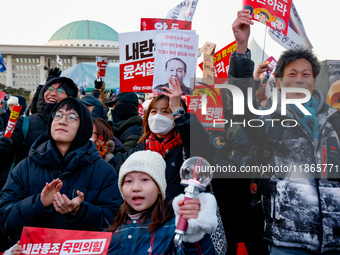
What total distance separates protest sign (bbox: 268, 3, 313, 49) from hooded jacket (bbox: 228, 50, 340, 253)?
1927 millimetres

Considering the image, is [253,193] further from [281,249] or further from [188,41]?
[188,41]

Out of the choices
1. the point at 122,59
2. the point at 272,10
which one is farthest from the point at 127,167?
the point at 272,10

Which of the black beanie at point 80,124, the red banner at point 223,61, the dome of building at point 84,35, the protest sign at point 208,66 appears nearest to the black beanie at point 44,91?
the black beanie at point 80,124

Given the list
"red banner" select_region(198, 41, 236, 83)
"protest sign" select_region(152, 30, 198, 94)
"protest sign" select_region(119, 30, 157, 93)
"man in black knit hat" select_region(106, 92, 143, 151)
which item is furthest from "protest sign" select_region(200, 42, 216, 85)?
"protest sign" select_region(152, 30, 198, 94)

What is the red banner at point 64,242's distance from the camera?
5.28 ft

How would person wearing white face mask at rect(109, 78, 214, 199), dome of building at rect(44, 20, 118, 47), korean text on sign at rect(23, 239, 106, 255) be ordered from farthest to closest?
dome of building at rect(44, 20, 118, 47) → person wearing white face mask at rect(109, 78, 214, 199) → korean text on sign at rect(23, 239, 106, 255)

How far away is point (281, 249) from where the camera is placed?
2.14 metres

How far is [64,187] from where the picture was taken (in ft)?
6.94

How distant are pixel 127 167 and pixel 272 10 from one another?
281 cm

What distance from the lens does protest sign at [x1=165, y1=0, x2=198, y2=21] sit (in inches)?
195

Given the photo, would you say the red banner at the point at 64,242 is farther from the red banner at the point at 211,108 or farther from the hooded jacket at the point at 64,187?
the red banner at the point at 211,108

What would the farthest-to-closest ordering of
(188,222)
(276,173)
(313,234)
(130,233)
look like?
(276,173) < (313,234) < (130,233) < (188,222)

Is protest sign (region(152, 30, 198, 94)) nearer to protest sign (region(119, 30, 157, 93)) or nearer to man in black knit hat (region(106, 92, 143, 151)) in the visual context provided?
protest sign (region(119, 30, 157, 93))

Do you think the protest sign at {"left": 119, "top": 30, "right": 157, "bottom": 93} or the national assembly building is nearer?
the protest sign at {"left": 119, "top": 30, "right": 157, "bottom": 93}
